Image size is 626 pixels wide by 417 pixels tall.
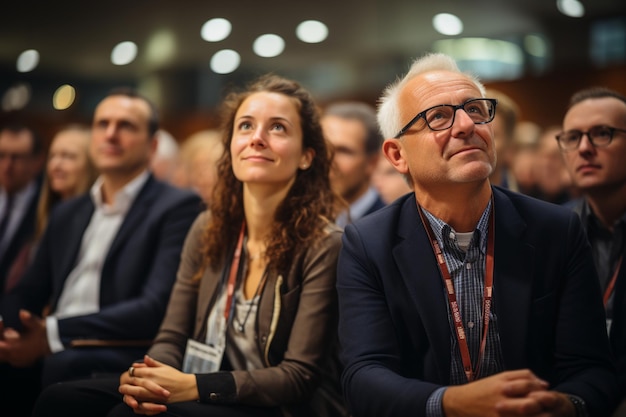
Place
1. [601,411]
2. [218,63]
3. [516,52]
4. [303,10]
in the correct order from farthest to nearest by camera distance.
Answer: [218,63], [303,10], [516,52], [601,411]

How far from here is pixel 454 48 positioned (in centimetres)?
762

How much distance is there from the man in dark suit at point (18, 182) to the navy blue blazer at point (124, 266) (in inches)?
43.9

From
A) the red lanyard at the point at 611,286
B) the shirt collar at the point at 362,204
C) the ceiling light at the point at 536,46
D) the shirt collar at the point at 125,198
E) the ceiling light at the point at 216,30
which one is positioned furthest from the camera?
the ceiling light at the point at 216,30

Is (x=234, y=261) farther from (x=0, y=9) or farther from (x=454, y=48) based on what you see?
(x=0, y=9)

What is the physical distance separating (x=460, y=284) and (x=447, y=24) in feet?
21.2

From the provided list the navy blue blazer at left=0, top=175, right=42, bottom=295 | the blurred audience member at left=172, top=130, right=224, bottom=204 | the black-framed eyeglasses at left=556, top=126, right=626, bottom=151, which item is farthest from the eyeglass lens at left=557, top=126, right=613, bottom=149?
the navy blue blazer at left=0, top=175, right=42, bottom=295

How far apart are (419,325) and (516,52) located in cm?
639

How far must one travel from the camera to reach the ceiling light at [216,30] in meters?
8.59

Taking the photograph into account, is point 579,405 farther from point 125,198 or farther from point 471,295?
point 125,198

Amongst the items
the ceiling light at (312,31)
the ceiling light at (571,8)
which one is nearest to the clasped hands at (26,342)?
the ceiling light at (571,8)

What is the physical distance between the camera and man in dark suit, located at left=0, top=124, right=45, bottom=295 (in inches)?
164

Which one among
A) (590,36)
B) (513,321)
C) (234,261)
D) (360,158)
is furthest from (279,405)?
(590,36)

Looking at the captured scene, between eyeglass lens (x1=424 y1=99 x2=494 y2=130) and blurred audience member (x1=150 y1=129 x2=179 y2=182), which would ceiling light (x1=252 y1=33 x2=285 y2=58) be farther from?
eyeglass lens (x1=424 y1=99 x2=494 y2=130)

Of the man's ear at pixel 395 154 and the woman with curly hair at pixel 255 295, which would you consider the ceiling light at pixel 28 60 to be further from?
the man's ear at pixel 395 154
